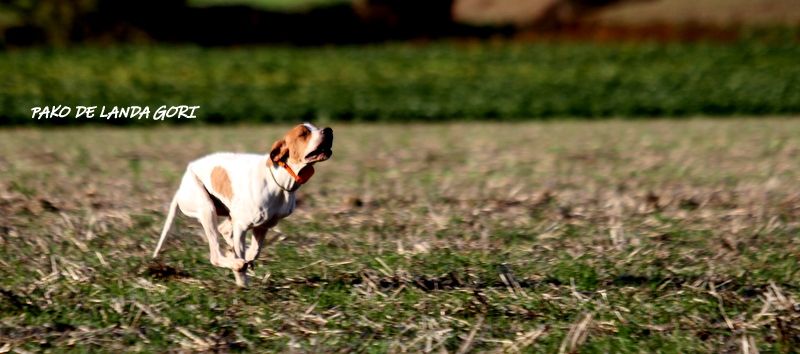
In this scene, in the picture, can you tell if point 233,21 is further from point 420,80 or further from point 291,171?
point 291,171

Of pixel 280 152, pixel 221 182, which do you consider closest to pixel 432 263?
pixel 221 182

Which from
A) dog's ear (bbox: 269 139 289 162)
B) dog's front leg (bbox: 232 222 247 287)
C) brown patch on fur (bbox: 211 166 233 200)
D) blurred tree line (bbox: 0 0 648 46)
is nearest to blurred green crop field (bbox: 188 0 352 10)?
blurred tree line (bbox: 0 0 648 46)

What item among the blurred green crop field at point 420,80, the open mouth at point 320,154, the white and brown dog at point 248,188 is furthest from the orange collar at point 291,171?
the blurred green crop field at point 420,80

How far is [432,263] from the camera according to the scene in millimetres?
8219

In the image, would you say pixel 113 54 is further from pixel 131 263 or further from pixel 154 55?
pixel 131 263

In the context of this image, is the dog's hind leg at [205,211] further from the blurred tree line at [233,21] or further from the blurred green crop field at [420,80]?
the blurred tree line at [233,21]

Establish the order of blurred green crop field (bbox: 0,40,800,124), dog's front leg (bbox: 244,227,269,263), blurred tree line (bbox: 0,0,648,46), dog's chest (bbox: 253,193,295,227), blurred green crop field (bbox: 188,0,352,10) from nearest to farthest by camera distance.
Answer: dog's chest (bbox: 253,193,295,227) → dog's front leg (bbox: 244,227,269,263) → blurred green crop field (bbox: 0,40,800,124) → blurred tree line (bbox: 0,0,648,46) → blurred green crop field (bbox: 188,0,352,10)

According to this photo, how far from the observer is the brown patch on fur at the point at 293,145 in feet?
21.0

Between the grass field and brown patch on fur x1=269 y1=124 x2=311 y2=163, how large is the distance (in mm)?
926

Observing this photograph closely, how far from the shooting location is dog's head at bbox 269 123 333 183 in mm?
6320

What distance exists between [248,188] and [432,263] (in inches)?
73.2

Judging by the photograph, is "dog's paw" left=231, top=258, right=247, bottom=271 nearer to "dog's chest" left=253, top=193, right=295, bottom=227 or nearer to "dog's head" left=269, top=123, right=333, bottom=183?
"dog's chest" left=253, top=193, right=295, bottom=227

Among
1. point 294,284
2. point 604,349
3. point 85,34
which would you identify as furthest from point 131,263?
point 85,34

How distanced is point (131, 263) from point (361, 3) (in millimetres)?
35732
